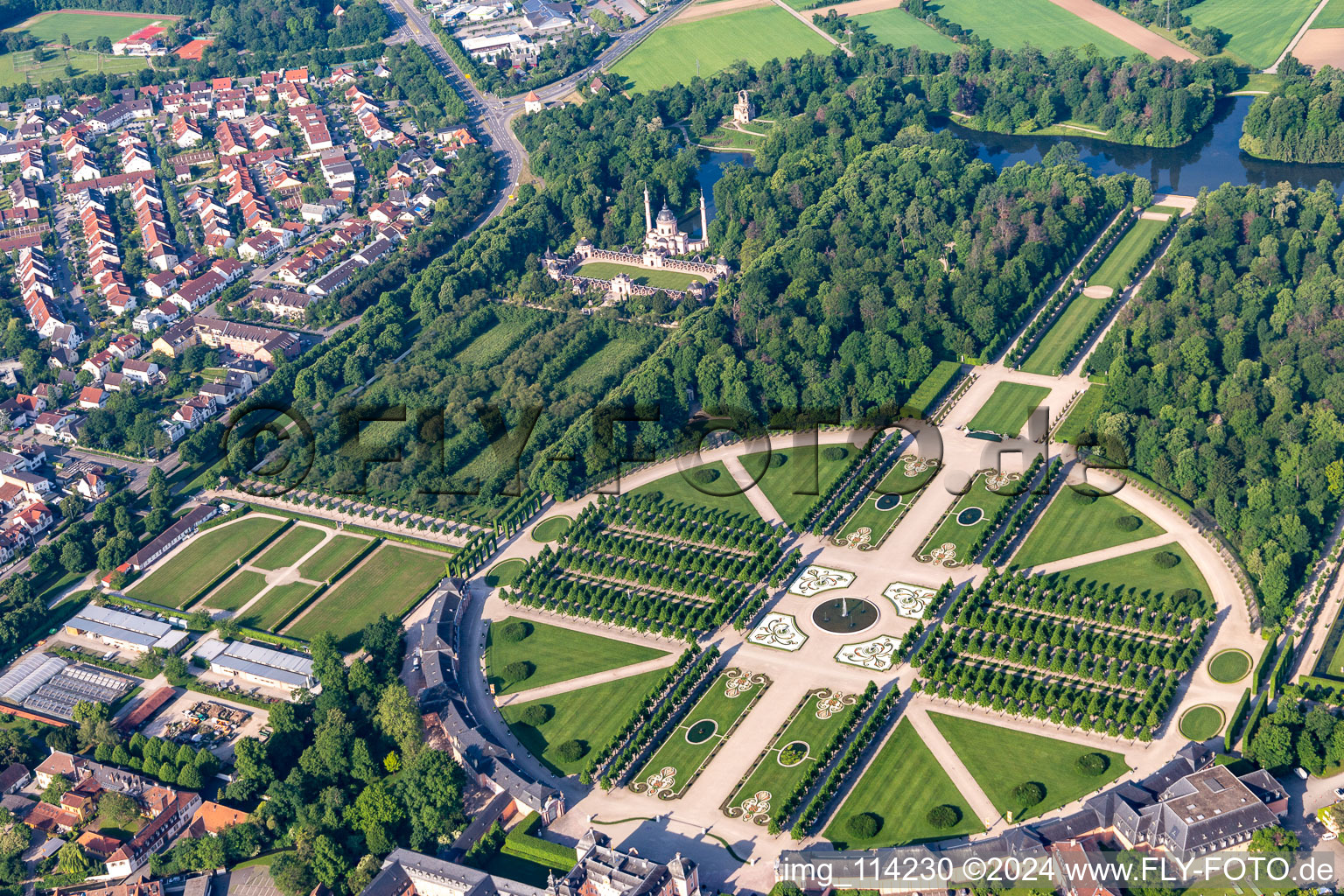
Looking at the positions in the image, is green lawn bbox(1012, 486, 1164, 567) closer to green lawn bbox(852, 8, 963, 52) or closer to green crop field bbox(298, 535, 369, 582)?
green crop field bbox(298, 535, 369, 582)

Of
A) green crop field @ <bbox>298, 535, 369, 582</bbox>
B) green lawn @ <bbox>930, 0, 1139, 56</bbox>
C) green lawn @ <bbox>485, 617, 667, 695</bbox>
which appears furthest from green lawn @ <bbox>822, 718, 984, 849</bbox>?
green lawn @ <bbox>930, 0, 1139, 56</bbox>

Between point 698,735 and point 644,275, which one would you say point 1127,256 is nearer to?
point 644,275

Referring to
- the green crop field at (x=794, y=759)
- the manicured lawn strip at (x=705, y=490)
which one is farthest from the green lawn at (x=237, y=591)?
the green crop field at (x=794, y=759)

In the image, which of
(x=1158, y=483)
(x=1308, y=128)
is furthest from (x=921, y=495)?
(x=1308, y=128)

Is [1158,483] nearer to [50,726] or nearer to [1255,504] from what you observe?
[1255,504]

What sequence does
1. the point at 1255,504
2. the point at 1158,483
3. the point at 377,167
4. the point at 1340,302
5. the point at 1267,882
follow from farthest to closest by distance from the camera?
1. the point at 377,167
2. the point at 1340,302
3. the point at 1158,483
4. the point at 1255,504
5. the point at 1267,882

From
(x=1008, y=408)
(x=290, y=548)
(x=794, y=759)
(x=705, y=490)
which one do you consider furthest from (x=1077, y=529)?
(x=290, y=548)
